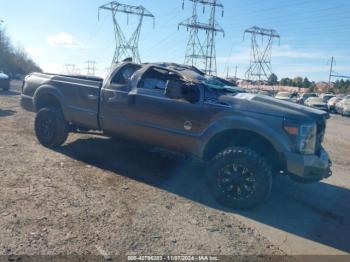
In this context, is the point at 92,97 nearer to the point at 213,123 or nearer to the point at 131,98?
the point at 131,98

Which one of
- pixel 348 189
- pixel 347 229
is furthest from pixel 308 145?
pixel 348 189

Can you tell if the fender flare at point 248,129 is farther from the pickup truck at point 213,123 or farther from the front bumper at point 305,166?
the front bumper at point 305,166

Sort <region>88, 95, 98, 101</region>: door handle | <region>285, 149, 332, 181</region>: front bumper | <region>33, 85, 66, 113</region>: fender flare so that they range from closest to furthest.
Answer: <region>285, 149, 332, 181</region>: front bumper
<region>88, 95, 98, 101</region>: door handle
<region>33, 85, 66, 113</region>: fender flare

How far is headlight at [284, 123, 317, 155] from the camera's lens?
519cm

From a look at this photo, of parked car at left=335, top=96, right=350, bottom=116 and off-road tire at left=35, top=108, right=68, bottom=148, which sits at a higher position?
off-road tire at left=35, top=108, right=68, bottom=148

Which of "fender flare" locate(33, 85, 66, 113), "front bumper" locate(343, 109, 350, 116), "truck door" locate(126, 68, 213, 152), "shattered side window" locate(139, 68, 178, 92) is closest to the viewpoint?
"truck door" locate(126, 68, 213, 152)

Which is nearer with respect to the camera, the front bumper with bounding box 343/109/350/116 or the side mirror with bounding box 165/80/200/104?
the side mirror with bounding box 165/80/200/104

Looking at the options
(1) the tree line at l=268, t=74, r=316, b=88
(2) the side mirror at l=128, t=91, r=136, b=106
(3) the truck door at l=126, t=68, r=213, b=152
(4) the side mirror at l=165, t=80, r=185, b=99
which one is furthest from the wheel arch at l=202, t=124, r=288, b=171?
(1) the tree line at l=268, t=74, r=316, b=88

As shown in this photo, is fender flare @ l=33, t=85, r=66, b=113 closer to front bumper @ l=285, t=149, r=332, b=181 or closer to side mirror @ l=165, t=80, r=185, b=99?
side mirror @ l=165, t=80, r=185, b=99

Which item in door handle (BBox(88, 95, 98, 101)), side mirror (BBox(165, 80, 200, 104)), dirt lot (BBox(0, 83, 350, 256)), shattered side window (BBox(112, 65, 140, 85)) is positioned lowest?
dirt lot (BBox(0, 83, 350, 256))

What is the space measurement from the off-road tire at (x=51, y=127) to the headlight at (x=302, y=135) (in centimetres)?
427

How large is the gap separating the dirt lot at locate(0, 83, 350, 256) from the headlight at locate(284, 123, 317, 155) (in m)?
0.92

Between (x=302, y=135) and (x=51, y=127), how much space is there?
4.67 meters

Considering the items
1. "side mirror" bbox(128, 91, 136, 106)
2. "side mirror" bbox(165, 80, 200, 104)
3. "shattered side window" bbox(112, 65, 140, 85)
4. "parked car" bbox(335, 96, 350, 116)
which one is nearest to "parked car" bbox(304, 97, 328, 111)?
"parked car" bbox(335, 96, 350, 116)
